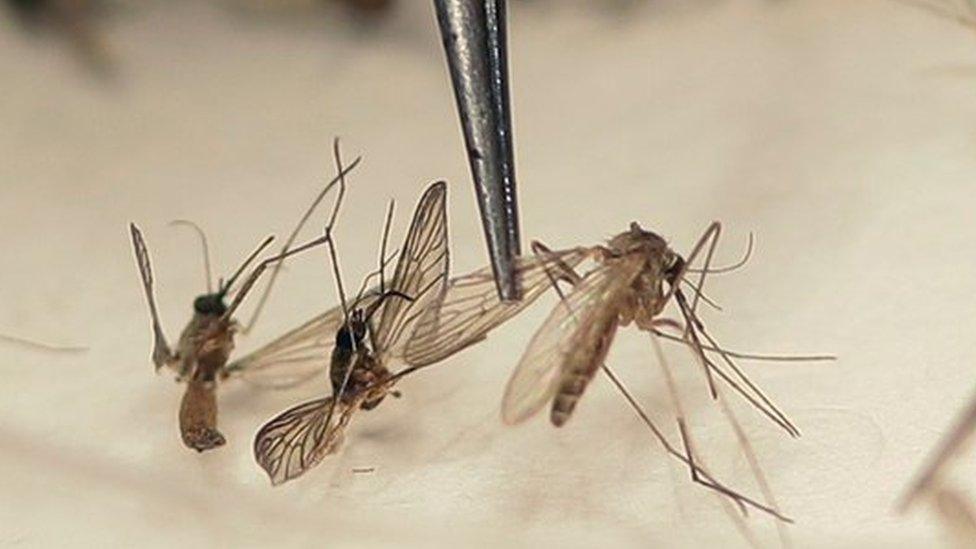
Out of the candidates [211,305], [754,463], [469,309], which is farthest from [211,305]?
[754,463]

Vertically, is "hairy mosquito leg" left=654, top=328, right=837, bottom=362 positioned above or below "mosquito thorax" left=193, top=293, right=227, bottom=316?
below

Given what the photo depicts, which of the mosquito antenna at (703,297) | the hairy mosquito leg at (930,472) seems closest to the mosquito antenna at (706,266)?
the mosquito antenna at (703,297)

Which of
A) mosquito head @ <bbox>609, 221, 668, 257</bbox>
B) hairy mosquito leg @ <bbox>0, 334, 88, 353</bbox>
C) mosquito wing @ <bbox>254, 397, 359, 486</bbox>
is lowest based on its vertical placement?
mosquito wing @ <bbox>254, 397, 359, 486</bbox>

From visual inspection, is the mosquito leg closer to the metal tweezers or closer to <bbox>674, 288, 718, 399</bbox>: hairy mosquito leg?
<bbox>674, 288, 718, 399</bbox>: hairy mosquito leg

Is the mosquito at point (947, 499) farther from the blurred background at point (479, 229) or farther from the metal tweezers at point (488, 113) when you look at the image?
the metal tweezers at point (488, 113)

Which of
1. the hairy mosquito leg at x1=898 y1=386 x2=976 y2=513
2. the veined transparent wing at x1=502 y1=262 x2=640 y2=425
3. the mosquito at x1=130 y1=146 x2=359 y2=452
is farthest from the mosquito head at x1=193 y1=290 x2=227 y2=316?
the hairy mosquito leg at x1=898 y1=386 x2=976 y2=513

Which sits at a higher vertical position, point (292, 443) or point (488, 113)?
point (488, 113)

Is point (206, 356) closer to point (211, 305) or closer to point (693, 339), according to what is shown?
point (211, 305)
